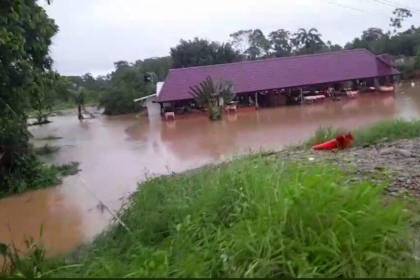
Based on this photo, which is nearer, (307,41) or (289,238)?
(289,238)

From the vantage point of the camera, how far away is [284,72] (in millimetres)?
31734

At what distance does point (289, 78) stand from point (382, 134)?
2011 cm

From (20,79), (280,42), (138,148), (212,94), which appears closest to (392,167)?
(20,79)

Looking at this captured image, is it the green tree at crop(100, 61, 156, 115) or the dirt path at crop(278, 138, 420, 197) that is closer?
the dirt path at crop(278, 138, 420, 197)

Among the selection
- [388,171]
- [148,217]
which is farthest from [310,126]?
[148,217]

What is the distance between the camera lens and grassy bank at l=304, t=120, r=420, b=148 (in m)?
11.0

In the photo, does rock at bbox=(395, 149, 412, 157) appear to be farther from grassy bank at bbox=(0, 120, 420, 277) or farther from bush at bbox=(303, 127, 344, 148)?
grassy bank at bbox=(0, 120, 420, 277)

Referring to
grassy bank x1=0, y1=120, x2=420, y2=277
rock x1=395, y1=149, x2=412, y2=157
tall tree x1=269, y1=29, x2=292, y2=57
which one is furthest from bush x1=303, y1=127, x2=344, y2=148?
tall tree x1=269, y1=29, x2=292, y2=57

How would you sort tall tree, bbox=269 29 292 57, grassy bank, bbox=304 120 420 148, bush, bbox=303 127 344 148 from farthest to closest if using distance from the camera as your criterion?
tall tree, bbox=269 29 292 57 < bush, bbox=303 127 344 148 < grassy bank, bbox=304 120 420 148

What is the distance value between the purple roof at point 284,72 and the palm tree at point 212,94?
44.6 inches

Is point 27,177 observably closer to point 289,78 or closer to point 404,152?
point 404,152

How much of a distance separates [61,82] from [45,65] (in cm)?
83

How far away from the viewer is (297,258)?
9.62ft

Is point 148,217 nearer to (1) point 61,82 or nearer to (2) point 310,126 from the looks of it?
(1) point 61,82
